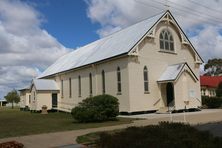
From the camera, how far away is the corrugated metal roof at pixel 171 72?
3464cm

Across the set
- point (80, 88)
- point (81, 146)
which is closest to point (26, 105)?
point (80, 88)

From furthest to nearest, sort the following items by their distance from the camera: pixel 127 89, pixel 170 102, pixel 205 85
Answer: pixel 205 85
pixel 170 102
pixel 127 89

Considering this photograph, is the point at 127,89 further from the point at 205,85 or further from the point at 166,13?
the point at 205,85

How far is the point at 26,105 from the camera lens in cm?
6300

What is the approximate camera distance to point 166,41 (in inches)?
1499

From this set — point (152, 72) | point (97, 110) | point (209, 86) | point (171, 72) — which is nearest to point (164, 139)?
point (97, 110)

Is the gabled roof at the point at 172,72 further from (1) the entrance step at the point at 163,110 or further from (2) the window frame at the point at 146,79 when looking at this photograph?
(1) the entrance step at the point at 163,110

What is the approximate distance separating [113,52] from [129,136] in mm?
25156

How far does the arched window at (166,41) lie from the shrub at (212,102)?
9.57 metres

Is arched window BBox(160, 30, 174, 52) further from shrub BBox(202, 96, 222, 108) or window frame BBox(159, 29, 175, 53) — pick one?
shrub BBox(202, 96, 222, 108)

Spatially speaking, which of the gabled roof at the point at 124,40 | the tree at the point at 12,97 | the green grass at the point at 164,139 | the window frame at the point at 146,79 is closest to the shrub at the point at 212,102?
the window frame at the point at 146,79

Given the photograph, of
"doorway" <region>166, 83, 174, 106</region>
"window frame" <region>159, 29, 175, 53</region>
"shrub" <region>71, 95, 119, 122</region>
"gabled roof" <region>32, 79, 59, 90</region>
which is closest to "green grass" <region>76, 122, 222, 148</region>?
"shrub" <region>71, 95, 119, 122</region>

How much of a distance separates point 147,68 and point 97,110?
11.0 meters

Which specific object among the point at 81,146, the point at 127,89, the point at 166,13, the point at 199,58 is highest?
the point at 166,13
